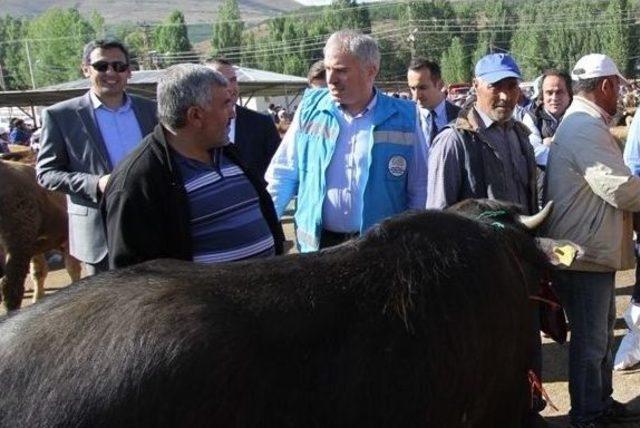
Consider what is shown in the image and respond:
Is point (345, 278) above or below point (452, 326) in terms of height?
above

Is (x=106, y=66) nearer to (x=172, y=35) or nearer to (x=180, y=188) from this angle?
(x=180, y=188)

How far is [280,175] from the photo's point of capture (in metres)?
4.39

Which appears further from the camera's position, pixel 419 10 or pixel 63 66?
pixel 63 66

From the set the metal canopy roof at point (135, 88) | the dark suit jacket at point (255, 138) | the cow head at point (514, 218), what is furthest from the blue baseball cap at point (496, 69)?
the metal canopy roof at point (135, 88)

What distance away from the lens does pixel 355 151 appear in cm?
404

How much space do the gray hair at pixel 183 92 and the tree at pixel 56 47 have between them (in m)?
132

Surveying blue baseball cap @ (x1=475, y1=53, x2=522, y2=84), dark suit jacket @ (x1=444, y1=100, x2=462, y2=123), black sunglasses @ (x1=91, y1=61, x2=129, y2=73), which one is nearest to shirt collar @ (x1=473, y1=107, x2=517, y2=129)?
blue baseball cap @ (x1=475, y1=53, x2=522, y2=84)

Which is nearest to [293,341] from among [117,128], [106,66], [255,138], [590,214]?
[590,214]

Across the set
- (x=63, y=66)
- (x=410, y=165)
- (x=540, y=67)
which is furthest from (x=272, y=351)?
(x=63, y=66)

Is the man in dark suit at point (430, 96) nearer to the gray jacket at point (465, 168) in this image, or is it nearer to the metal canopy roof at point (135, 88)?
the gray jacket at point (465, 168)

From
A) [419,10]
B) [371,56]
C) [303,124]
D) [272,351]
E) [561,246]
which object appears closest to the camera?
[272,351]

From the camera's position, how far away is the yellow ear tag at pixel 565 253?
3.15 meters

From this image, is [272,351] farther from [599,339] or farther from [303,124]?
[599,339]

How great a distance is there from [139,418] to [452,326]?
3.31ft
